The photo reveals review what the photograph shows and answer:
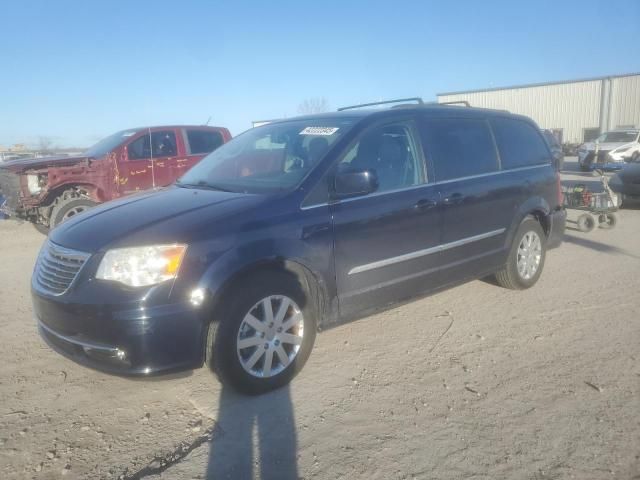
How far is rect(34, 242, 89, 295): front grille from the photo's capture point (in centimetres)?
275

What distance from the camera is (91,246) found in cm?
274

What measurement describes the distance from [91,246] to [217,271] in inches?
29.5

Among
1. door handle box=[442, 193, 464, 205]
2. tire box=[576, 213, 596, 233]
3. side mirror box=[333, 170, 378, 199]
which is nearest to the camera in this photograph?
side mirror box=[333, 170, 378, 199]

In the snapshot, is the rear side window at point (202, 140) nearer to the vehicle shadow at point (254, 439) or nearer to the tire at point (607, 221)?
the vehicle shadow at point (254, 439)

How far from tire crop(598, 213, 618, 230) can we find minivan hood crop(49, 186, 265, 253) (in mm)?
7197

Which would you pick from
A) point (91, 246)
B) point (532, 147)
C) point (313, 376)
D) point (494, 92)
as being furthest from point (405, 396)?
point (494, 92)

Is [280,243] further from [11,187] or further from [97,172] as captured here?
[11,187]

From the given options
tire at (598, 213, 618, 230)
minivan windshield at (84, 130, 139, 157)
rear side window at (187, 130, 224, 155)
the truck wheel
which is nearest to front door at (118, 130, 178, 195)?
minivan windshield at (84, 130, 139, 157)

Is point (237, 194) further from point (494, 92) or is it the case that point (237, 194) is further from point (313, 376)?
point (494, 92)

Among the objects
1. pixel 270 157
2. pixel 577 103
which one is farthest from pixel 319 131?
pixel 577 103

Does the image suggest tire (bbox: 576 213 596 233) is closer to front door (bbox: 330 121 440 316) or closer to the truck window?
front door (bbox: 330 121 440 316)

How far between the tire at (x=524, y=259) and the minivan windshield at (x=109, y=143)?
23.2ft

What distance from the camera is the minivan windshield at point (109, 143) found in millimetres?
8629

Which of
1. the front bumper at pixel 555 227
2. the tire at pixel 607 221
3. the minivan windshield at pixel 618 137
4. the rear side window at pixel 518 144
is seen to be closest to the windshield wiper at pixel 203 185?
the rear side window at pixel 518 144
